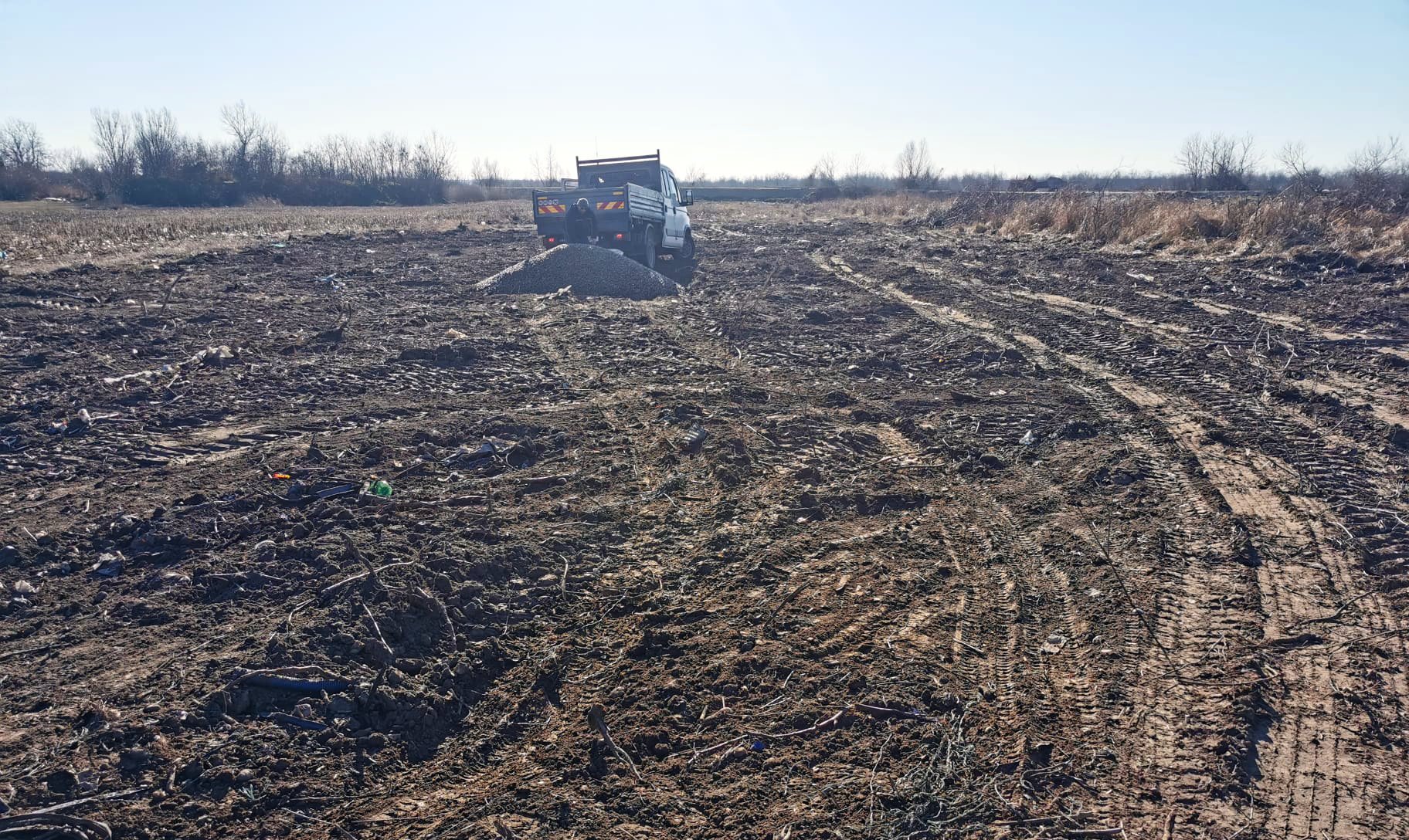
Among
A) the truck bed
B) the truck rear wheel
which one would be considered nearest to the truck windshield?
the truck rear wheel

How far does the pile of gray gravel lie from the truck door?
8.98 feet

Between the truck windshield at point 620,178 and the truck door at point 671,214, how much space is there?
12.9 inches

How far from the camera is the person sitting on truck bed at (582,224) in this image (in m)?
16.4

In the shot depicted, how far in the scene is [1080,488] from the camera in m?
6.09

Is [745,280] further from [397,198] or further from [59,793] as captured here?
[397,198]

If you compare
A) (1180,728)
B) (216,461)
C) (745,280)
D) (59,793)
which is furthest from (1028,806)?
(745,280)

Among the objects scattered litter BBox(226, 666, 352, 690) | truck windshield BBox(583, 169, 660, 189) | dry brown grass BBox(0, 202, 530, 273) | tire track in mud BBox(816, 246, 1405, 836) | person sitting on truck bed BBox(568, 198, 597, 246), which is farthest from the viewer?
truck windshield BBox(583, 169, 660, 189)

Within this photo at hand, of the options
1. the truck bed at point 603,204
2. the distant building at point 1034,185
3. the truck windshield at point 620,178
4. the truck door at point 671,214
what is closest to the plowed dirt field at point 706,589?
the truck bed at point 603,204

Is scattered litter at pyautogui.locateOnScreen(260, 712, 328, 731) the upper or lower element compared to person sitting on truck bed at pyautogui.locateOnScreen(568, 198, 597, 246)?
lower

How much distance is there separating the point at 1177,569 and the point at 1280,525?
1037 mm

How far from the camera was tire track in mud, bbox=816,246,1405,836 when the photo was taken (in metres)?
3.06

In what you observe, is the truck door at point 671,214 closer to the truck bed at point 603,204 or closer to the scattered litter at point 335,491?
the truck bed at point 603,204

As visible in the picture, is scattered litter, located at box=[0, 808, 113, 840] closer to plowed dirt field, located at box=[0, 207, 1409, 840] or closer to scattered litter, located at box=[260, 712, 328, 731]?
plowed dirt field, located at box=[0, 207, 1409, 840]

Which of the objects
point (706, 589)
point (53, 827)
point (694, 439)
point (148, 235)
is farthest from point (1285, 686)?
point (148, 235)
